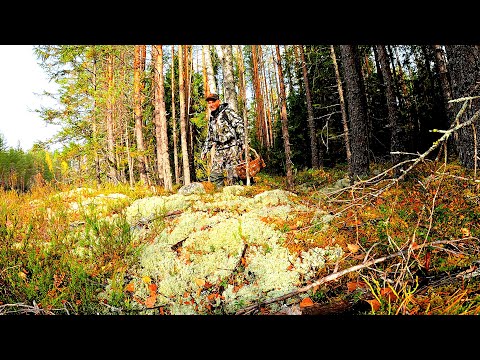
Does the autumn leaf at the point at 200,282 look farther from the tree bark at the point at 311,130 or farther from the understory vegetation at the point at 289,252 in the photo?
the tree bark at the point at 311,130

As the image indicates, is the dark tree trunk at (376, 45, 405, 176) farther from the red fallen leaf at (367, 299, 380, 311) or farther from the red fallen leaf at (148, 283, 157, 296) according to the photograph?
the red fallen leaf at (148, 283, 157, 296)

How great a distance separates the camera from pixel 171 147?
10859 mm

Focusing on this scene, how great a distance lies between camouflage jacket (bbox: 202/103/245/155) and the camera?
13.6ft

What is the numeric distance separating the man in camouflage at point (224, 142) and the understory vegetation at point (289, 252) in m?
1.13

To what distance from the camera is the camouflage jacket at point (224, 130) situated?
4160 millimetres

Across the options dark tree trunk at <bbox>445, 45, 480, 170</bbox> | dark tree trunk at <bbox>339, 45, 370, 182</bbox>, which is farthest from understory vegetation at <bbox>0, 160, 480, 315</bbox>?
dark tree trunk at <bbox>339, 45, 370, 182</bbox>

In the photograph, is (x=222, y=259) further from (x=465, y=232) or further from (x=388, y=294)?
(x=465, y=232)

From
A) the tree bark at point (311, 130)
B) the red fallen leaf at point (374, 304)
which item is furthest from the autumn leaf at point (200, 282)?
the tree bark at point (311, 130)

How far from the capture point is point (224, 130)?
4.26 metres

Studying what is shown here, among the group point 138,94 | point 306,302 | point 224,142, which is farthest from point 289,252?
point 138,94
